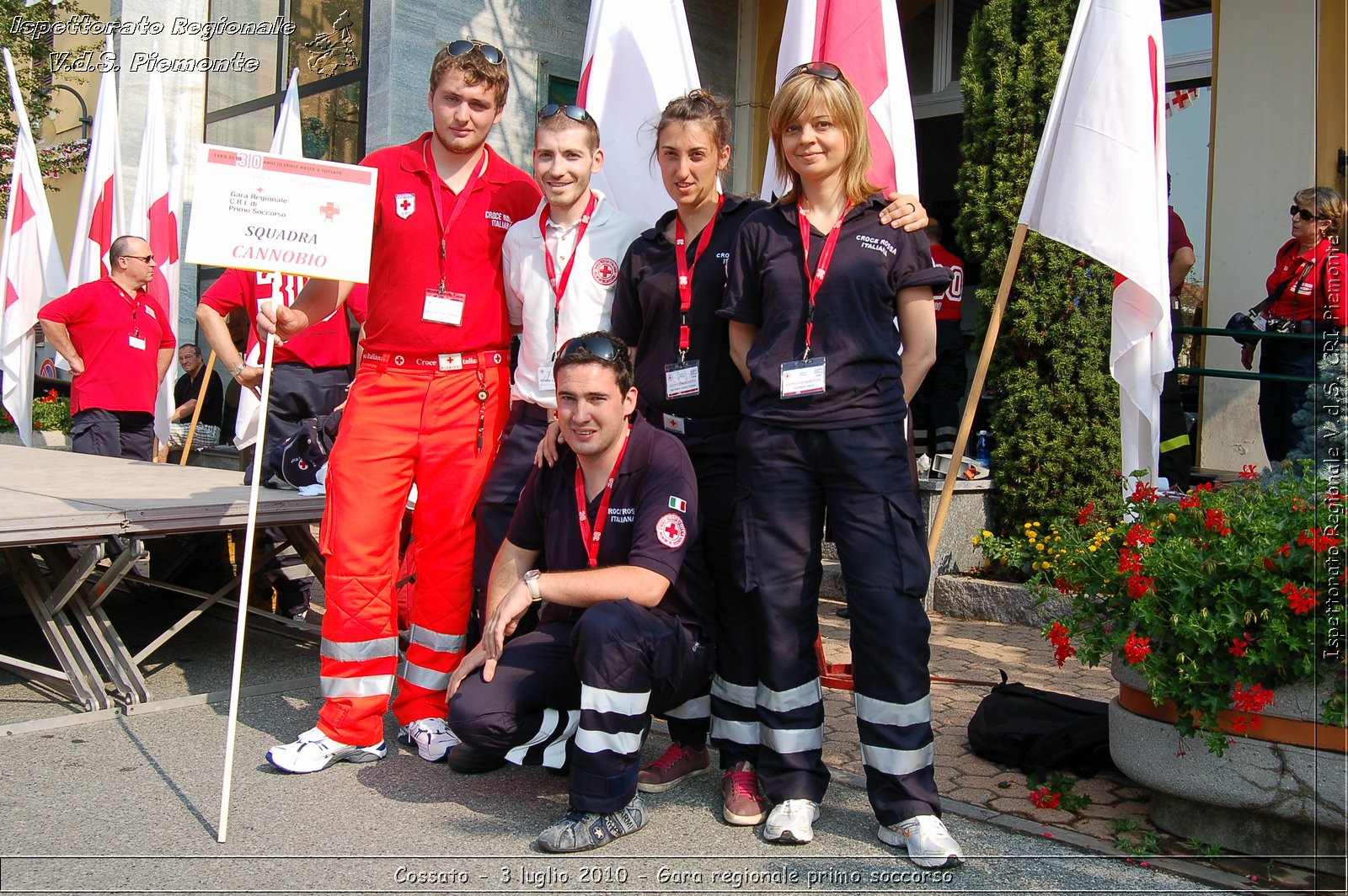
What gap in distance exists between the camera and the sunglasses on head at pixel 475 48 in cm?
421

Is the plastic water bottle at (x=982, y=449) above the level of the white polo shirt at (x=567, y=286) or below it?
below

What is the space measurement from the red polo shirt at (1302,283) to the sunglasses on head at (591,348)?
15.1ft

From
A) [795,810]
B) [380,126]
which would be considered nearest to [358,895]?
[795,810]

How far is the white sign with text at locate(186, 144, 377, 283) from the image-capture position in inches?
148

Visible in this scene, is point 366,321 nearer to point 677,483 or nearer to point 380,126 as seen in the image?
point 677,483

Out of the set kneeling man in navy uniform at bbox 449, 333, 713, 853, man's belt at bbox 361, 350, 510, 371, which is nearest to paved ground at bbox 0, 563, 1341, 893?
kneeling man in navy uniform at bbox 449, 333, 713, 853

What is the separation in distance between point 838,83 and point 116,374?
6291mm

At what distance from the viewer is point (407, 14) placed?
9039mm

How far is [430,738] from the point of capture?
4203 millimetres

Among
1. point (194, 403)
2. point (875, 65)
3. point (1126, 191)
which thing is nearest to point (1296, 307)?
point (1126, 191)

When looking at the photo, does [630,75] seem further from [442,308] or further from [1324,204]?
[1324,204]

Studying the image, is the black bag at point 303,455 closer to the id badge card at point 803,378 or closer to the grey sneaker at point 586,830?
the grey sneaker at point 586,830

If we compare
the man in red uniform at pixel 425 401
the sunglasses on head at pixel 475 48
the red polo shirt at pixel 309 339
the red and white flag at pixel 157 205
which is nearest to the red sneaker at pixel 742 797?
the man in red uniform at pixel 425 401

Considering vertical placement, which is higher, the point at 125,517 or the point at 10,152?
the point at 10,152
